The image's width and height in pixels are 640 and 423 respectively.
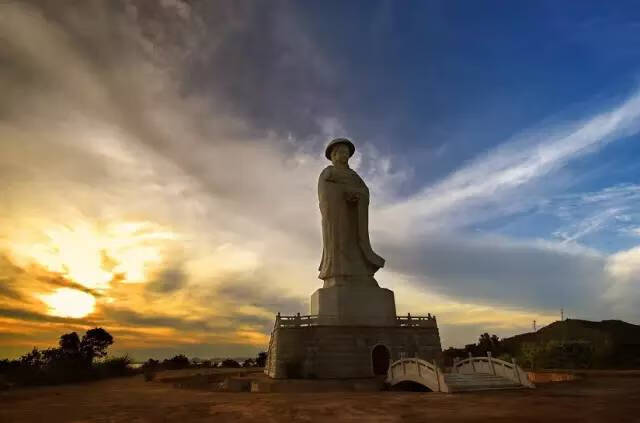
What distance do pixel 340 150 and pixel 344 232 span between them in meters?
5.27

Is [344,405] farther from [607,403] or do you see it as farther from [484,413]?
[607,403]

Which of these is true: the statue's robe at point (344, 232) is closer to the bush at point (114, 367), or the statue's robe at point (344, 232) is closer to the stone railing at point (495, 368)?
the stone railing at point (495, 368)

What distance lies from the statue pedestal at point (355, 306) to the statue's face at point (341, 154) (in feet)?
26.0

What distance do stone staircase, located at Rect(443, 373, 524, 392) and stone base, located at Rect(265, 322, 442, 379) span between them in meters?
3.97

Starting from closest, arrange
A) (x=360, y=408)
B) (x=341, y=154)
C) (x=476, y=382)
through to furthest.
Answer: (x=360, y=408) < (x=476, y=382) < (x=341, y=154)

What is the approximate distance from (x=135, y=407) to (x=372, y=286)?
44.5 feet

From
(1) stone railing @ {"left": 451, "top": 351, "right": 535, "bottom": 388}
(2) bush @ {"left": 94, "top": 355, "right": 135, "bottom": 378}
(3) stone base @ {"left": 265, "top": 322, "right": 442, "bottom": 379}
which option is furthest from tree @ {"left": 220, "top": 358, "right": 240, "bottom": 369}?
(1) stone railing @ {"left": 451, "top": 351, "right": 535, "bottom": 388}

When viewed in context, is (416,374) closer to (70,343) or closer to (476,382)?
(476,382)

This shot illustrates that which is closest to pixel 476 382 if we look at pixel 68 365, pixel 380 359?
pixel 380 359

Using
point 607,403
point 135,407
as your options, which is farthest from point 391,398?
point 135,407

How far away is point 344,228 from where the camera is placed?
928 inches

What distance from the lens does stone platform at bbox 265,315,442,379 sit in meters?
19.3

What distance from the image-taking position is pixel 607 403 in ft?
33.7

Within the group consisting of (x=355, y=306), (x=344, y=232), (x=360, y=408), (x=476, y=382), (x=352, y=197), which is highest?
(x=352, y=197)
